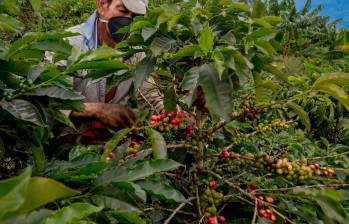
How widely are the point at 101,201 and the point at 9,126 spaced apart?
315 millimetres

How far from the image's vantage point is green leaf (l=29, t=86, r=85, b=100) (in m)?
1.09

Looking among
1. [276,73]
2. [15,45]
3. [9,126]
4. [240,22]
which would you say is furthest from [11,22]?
[276,73]

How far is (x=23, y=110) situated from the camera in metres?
1.04

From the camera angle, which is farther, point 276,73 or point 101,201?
point 276,73

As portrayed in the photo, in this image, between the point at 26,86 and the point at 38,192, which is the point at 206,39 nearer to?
the point at 26,86

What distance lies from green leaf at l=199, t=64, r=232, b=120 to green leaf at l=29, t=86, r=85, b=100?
31cm

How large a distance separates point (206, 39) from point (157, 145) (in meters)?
0.29

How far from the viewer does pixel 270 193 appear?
1.32 m

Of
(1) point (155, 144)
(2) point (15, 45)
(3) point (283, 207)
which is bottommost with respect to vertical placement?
(3) point (283, 207)

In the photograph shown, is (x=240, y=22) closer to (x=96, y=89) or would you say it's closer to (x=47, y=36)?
(x=47, y=36)

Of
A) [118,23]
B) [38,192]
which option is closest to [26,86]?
[38,192]

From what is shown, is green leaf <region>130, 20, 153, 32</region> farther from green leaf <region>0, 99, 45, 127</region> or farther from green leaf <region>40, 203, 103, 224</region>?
green leaf <region>40, 203, 103, 224</region>

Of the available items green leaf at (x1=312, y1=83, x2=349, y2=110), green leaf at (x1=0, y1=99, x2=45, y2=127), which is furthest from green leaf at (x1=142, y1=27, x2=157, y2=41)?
green leaf at (x1=312, y1=83, x2=349, y2=110)

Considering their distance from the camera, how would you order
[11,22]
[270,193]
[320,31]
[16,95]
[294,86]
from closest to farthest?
[16,95], [11,22], [270,193], [294,86], [320,31]
